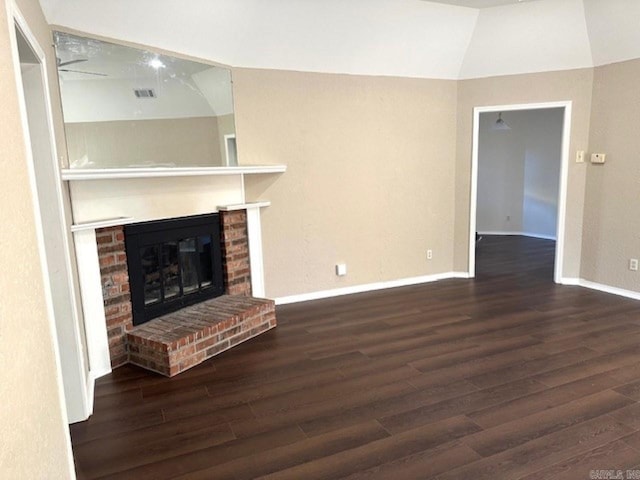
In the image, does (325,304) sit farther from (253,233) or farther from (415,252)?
(415,252)

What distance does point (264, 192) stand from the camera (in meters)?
4.30

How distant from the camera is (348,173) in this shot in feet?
15.3

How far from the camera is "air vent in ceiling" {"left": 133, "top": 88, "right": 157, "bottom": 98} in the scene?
10.9 ft

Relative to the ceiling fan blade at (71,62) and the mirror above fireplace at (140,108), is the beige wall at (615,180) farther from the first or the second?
the ceiling fan blade at (71,62)

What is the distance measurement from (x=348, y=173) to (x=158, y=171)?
7.00 ft

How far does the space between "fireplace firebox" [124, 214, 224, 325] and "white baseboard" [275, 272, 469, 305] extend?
34.4 inches

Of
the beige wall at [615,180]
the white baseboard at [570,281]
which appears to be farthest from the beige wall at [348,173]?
the beige wall at [615,180]

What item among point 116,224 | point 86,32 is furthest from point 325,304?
point 86,32

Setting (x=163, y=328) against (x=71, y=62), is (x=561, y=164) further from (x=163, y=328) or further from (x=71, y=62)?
(x=71, y=62)

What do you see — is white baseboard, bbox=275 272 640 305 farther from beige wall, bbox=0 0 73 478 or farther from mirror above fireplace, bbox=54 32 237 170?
beige wall, bbox=0 0 73 478

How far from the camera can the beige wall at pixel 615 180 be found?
4301 mm

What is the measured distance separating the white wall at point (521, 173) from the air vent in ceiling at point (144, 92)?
671 centimetres

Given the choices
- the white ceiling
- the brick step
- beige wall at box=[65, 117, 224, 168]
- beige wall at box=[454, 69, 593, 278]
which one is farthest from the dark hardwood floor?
the white ceiling

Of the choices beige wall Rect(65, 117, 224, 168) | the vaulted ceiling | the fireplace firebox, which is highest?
the vaulted ceiling
